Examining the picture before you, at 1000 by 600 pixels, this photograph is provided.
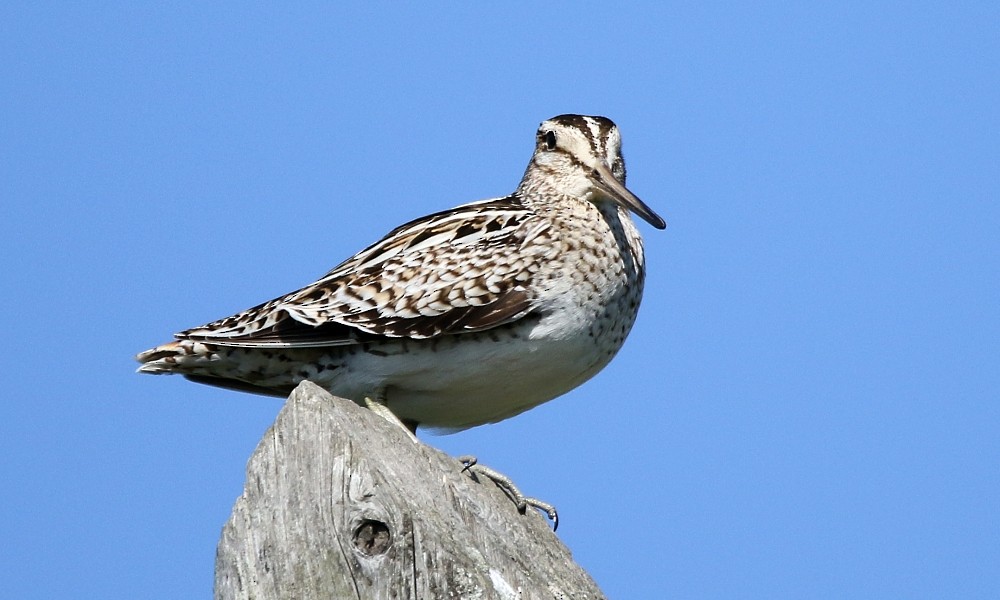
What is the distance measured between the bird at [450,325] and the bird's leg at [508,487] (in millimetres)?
1705

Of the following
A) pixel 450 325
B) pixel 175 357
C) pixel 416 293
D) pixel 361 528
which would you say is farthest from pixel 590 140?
pixel 361 528

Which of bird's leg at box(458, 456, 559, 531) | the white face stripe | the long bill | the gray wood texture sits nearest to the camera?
the gray wood texture

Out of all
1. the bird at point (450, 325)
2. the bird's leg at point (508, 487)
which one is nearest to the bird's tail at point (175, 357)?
the bird at point (450, 325)

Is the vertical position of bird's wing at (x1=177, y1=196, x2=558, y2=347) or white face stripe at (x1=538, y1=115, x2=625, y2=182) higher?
white face stripe at (x1=538, y1=115, x2=625, y2=182)

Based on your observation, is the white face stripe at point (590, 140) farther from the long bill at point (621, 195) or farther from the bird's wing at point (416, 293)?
the bird's wing at point (416, 293)

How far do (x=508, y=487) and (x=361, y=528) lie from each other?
1.88 meters

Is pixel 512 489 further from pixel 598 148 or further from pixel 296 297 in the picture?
pixel 598 148

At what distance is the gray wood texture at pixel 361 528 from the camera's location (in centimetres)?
506

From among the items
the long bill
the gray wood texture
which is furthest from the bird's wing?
the gray wood texture

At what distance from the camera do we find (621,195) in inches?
374

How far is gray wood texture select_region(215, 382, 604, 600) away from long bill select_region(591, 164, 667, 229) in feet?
12.9

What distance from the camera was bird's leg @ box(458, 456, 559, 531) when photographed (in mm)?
6523

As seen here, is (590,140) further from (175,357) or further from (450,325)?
(175,357)

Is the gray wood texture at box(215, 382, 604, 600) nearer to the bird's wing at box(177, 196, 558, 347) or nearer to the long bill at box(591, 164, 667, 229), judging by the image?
the bird's wing at box(177, 196, 558, 347)
